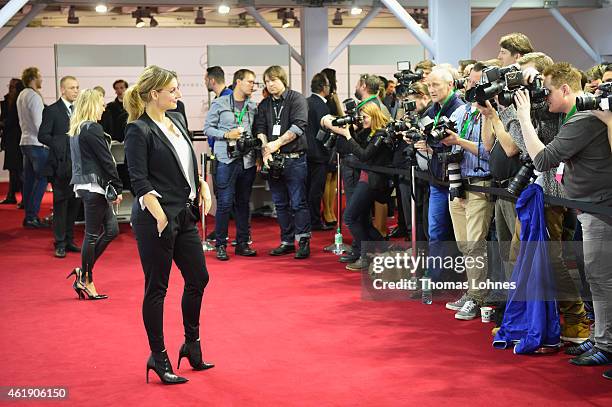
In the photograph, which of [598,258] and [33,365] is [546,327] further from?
[33,365]

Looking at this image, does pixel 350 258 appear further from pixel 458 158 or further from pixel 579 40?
pixel 579 40

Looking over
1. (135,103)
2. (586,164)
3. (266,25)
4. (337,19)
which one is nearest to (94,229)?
(135,103)

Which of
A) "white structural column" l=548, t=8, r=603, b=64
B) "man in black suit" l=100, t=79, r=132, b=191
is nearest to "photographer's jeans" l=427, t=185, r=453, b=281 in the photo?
"man in black suit" l=100, t=79, r=132, b=191

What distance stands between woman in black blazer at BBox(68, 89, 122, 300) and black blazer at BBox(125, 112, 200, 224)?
82.8 inches

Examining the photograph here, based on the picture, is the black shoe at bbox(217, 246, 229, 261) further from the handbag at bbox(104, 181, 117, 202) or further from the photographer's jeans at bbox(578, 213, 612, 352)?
the photographer's jeans at bbox(578, 213, 612, 352)

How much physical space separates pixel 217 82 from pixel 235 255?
1691mm

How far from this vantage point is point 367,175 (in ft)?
24.2

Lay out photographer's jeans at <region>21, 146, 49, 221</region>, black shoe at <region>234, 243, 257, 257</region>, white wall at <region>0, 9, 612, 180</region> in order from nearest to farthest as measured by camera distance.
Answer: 1. black shoe at <region>234, 243, 257, 257</region>
2. photographer's jeans at <region>21, 146, 49, 221</region>
3. white wall at <region>0, 9, 612, 180</region>

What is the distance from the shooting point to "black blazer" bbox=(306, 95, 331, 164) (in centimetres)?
927

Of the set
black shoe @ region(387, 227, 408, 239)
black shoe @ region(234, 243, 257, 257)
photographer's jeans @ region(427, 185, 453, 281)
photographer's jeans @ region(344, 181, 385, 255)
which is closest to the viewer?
photographer's jeans @ region(427, 185, 453, 281)

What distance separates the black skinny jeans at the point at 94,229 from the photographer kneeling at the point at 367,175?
1.87m

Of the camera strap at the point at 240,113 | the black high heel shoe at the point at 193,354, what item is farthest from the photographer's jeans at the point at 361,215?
the black high heel shoe at the point at 193,354

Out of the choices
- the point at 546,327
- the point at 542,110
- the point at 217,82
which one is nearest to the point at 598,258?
the point at 546,327

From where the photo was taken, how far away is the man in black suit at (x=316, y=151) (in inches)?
366
